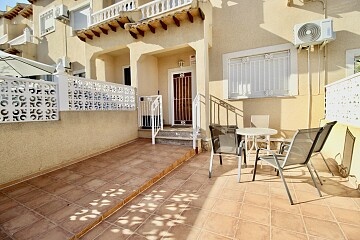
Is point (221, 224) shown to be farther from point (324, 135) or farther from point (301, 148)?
point (324, 135)

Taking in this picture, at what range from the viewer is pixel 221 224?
2.32 metres

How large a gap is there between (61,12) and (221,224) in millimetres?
12036

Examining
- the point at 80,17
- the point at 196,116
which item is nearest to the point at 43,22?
the point at 80,17

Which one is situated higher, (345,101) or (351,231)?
(345,101)

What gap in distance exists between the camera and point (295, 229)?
2.18 m

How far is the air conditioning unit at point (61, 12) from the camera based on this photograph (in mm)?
9406

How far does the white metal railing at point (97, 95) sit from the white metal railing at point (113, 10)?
3.43m

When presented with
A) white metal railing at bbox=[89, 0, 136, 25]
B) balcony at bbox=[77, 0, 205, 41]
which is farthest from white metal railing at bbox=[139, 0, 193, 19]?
white metal railing at bbox=[89, 0, 136, 25]

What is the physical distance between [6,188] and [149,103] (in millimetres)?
A: 4649

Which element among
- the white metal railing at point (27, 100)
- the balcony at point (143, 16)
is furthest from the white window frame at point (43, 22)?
the white metal railing at point (27, 100)

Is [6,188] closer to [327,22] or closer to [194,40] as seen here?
[194,40]

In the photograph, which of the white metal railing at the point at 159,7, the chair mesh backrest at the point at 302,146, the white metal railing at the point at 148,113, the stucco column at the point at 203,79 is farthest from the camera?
the white metal railing at the point at 148,113

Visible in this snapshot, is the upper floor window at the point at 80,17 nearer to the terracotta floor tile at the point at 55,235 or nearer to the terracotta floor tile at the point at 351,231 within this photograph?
the terracotta floor tile at the point at 55,235

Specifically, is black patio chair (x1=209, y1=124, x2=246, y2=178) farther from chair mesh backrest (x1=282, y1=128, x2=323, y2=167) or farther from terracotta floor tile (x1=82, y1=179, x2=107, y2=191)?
terracotta floor tile (x1=82, y1=179, x2=107, y2=191)
